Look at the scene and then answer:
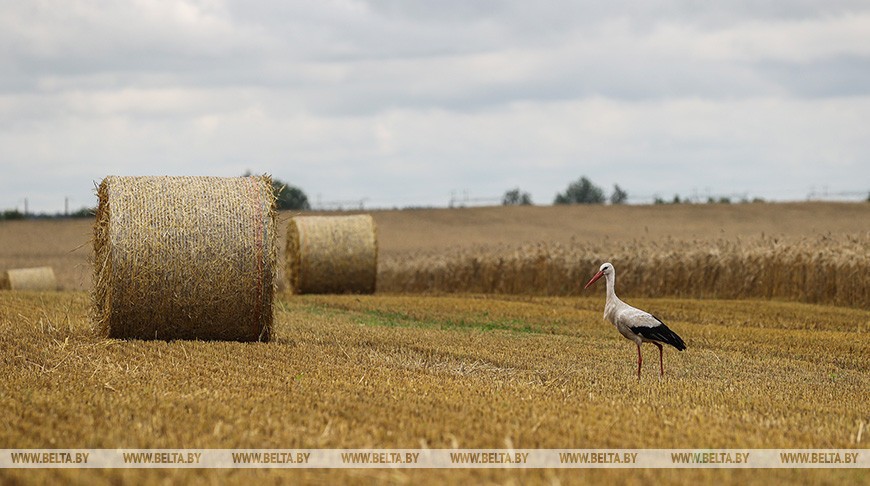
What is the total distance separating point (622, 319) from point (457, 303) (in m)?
10.9

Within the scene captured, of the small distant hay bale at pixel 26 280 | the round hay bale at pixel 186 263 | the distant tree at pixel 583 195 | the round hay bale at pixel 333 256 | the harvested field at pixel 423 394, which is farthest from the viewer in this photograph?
the distant tree at pixel 583 195

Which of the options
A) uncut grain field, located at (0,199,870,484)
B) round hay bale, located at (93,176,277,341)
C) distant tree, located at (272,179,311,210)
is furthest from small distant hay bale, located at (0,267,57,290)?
distant tree, located at (272,179,311,210)

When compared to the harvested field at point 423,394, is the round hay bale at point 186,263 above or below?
above

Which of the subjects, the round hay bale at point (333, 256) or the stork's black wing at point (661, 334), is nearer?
the stork's black wing at point (661, 334)

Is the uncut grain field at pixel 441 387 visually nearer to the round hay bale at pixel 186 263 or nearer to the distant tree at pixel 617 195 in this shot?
the round hay bale at pixel 186 263

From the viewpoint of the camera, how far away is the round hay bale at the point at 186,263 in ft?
42.0

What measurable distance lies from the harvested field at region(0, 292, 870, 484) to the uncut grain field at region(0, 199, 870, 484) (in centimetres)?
3

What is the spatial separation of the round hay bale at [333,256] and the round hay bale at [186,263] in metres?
11.6

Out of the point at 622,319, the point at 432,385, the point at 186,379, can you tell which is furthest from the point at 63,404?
the point at 622,319

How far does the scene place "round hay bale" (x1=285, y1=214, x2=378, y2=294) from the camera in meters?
25.0

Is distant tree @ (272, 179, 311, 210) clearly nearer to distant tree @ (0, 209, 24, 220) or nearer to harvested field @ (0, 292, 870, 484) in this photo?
distant tree @ (0, 209, 24, 220)

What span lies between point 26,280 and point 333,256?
10.7 m

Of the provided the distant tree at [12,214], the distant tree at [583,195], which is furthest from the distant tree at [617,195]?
the distant tree at [12,214]

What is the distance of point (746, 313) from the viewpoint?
20.8m
